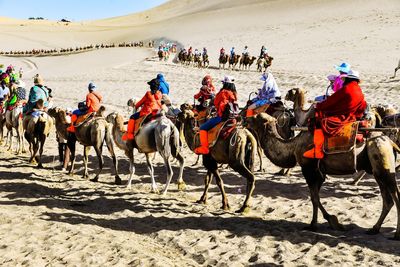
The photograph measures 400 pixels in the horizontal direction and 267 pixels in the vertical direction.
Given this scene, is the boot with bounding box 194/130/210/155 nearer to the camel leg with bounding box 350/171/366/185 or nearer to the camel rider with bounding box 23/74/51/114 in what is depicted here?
the camel leg with bounding box 350/171/366/185

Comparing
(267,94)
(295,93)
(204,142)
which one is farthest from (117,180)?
(295,93)

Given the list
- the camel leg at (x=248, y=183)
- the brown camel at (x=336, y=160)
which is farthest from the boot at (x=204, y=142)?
the brown camel at (x=336, y=160)

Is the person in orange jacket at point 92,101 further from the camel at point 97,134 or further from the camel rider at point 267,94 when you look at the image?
the camel rider at point 267,94

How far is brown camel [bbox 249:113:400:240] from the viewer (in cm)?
749

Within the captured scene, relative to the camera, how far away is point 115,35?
Answer: 327 ft

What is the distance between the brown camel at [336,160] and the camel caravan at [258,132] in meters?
0.02

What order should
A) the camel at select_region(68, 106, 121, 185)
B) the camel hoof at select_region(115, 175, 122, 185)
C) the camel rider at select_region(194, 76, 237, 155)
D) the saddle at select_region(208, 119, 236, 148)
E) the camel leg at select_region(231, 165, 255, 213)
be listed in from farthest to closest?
the camel at select_region(68, 106, 121, 185) → the camel hoof at select_region(115, 175, 122, 185) → the camel rider at select_region(194, 76, 237, 155) → the saddle at select_region(208, 119, 236, 148) → the camel leg at select_region(231, 165, 255, 213)

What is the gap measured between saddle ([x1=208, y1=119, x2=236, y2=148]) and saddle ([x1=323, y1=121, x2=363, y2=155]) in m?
2.16

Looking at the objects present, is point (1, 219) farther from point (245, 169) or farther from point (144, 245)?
point (245, 169)

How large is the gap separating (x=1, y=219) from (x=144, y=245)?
2968 mm

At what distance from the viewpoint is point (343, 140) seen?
7.70 m

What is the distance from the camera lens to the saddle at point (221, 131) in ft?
30.9

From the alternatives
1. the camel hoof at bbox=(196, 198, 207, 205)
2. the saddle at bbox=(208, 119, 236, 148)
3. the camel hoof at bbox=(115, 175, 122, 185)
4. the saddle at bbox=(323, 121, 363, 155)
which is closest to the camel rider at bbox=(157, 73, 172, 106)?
the camel hoof at bbox=(115, 175, 122, 185)

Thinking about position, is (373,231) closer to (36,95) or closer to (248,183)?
(248,183)
